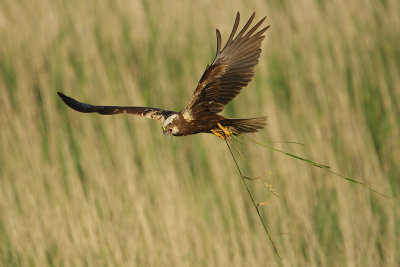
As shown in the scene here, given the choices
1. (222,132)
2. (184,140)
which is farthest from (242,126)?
(184,140)

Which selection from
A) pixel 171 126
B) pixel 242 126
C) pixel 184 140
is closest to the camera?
pixel 171 126

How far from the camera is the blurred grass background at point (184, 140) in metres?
2.80

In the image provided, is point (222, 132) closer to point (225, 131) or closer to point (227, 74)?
point (225, 131)

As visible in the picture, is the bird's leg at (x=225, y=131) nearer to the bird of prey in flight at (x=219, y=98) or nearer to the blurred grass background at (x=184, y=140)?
the bird of prey in flight at (x=219, y=98)

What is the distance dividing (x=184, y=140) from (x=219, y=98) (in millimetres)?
2237

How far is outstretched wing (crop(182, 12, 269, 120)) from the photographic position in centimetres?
116

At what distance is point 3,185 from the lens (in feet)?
10.4

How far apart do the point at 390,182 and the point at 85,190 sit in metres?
1.48

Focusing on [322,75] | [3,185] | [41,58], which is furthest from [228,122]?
[41,58]

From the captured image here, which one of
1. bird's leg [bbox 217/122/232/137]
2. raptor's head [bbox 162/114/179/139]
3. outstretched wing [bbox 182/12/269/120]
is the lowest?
bird's leg [bbox 217/122/232/137]

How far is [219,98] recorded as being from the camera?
1208mm

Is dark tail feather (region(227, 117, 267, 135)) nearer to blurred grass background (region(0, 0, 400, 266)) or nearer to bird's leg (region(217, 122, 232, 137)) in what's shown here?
bird's leg (region(217, 122, 232, 137))

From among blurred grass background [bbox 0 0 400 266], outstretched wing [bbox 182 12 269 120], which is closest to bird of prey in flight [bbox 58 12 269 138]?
outstretched wing [bbox 182 12 269 120]

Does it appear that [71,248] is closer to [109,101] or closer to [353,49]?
[109,101]
